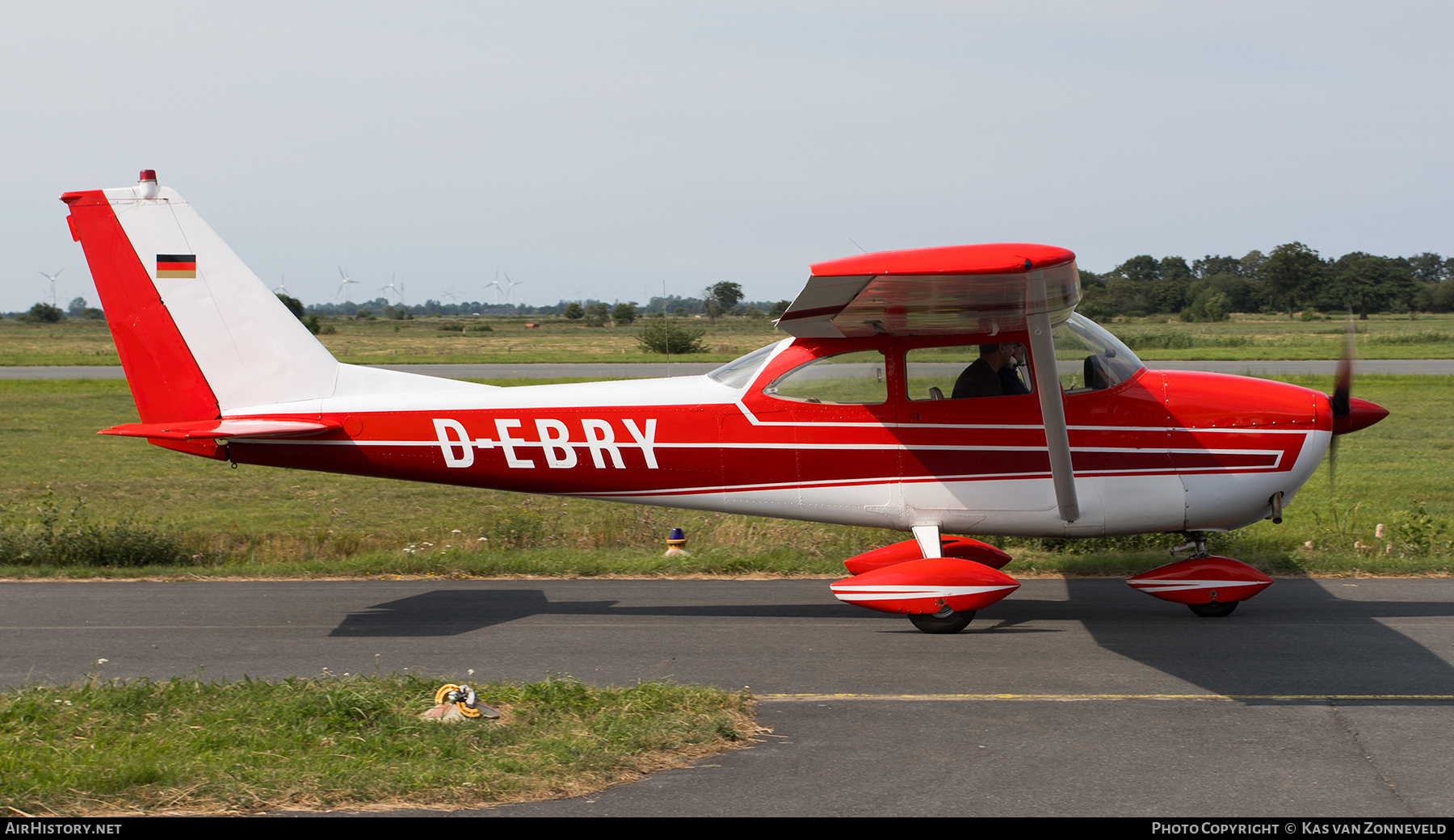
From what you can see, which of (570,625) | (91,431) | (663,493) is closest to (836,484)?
(663,493)

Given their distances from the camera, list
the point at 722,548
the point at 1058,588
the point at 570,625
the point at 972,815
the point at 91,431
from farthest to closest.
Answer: the point at 91,431 → the point at 722,548 → the point at 1058,588 → the point at 570,625 → the point at 972,815

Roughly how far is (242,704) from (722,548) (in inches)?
213

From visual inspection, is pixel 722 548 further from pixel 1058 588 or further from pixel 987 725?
pixel 987 725

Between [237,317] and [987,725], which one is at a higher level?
[237,317]

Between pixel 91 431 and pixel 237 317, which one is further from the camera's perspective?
pixel 91 431

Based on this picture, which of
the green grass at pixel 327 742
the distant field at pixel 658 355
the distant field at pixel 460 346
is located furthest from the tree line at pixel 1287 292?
the green grass at pixel 327 742

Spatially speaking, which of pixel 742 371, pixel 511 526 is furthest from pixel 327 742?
pixel 511 526

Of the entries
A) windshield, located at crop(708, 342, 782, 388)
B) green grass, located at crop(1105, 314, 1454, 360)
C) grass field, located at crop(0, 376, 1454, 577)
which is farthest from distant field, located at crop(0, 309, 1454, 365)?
windshield, located at crop(708, 342, 782, 388)

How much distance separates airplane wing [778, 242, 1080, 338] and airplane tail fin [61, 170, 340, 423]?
151 inches

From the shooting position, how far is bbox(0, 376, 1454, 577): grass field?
9.59 metres

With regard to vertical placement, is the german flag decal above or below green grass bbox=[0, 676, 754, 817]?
above

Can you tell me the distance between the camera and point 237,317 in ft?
26.6

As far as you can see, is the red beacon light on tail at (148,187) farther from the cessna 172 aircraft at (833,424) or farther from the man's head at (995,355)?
the man's head at (995,355)

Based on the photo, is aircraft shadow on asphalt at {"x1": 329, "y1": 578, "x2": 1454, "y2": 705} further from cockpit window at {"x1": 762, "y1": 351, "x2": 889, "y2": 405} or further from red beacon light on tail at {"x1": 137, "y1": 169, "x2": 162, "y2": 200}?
red beacon light on tail at {"x1": 137, "y1": 169, "x2": 162, "y2": 200}
